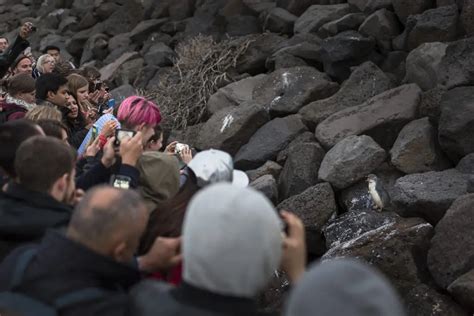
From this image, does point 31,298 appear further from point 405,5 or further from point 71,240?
point 405,5

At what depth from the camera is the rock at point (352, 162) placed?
7844 mm

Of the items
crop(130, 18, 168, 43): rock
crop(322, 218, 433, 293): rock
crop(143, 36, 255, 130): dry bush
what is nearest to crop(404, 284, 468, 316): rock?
crop(322, 218, 433, 293): rock

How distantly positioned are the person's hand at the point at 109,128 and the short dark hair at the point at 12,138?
4.26 feet

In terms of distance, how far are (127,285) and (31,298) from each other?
0.88 ft

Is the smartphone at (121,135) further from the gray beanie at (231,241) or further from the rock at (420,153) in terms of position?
the rock at (420,153)

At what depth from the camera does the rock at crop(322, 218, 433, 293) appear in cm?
642

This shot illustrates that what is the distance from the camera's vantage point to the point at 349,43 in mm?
9594

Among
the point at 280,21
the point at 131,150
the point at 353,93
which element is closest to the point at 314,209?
the point at 353,93

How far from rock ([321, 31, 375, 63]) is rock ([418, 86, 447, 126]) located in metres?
1.52

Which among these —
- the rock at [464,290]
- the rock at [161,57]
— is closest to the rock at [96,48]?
the rock at [161,57]

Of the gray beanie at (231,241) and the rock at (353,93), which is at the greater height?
the gray beanie at (231,241)

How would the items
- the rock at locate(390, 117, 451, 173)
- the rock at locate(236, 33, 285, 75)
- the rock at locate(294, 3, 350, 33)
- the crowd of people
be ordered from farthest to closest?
1. the rock at locate(236, 33, 285, 75)
2. the rock at locate(294, 3, 350, 33)
3. the rock at locate(390, 117, 451, 173)
4. the crowd of people

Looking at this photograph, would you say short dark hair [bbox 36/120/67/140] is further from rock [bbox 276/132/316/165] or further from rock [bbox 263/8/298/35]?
rock [bbox 263/8/298/35]

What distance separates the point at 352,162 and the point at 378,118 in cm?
66
